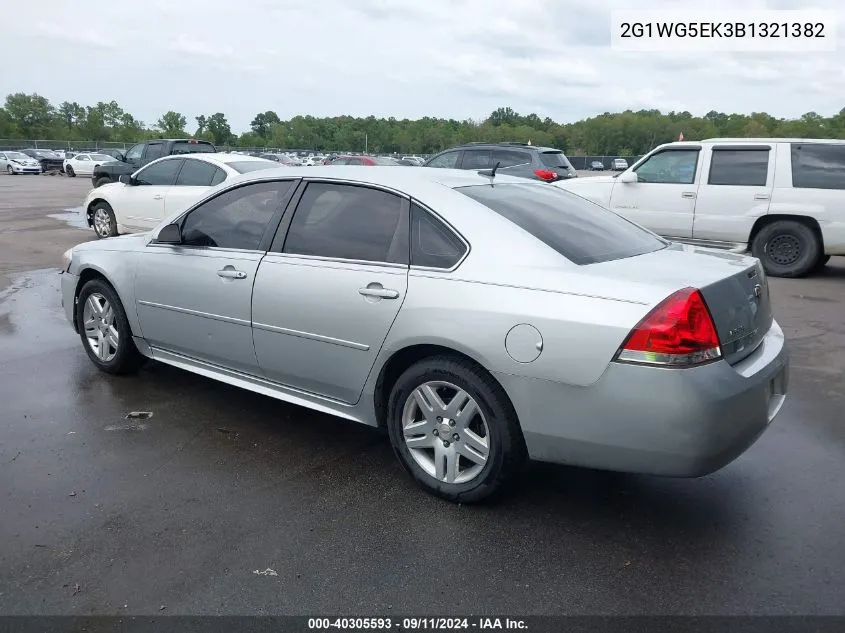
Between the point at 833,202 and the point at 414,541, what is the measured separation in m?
8.69

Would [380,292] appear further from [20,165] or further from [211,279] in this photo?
[20,165]

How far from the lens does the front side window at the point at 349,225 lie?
3.79 m

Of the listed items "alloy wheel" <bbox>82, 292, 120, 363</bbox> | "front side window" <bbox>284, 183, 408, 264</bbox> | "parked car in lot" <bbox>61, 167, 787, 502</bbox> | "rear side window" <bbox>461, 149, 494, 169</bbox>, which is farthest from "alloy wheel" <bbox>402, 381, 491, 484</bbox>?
"rear side window" <bbox>461, 149, 494, 169</bbox>

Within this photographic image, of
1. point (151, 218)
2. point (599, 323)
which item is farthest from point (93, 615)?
point (151, 218)

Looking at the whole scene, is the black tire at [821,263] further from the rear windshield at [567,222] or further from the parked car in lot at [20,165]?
the parked car in lot at [20,165]

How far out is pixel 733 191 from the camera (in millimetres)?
10055

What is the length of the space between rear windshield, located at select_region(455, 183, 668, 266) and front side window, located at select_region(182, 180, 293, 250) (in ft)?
4.03

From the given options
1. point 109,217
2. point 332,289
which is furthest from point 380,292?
point 109,217

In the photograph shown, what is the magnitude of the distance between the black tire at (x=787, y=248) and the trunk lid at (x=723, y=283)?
687 cm

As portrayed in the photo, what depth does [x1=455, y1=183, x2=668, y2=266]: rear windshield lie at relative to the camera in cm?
357

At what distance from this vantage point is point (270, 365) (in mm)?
4172

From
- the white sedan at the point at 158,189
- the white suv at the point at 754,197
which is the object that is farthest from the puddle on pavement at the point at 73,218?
the white suv at the point at 754,197

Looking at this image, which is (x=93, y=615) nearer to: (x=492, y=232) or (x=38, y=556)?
(x=38, y=556)

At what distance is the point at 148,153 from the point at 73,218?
9.92ft
